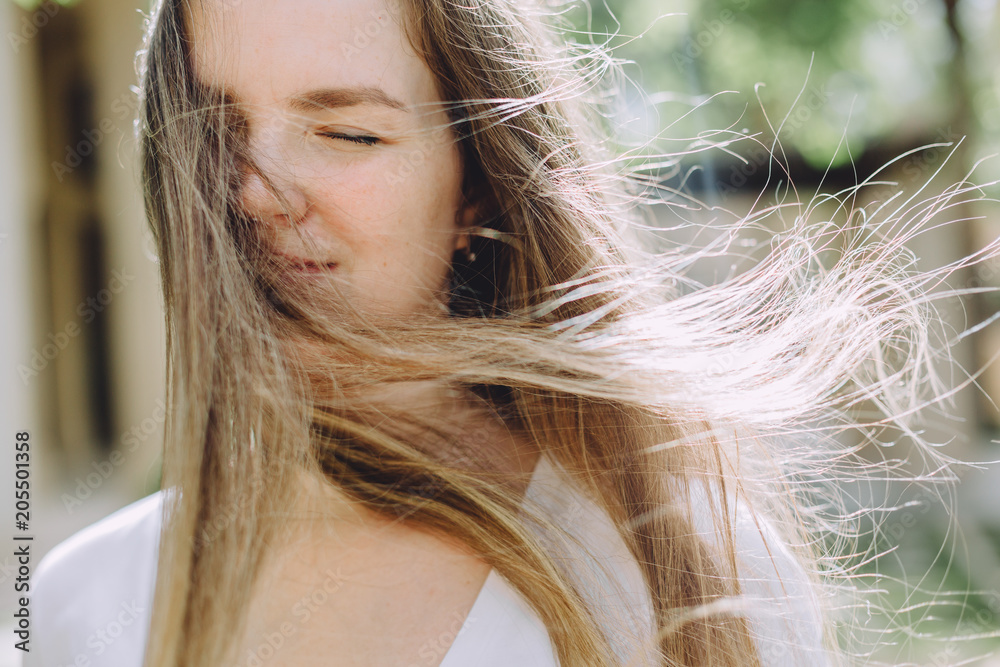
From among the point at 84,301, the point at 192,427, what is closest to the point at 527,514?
the point at 192,427

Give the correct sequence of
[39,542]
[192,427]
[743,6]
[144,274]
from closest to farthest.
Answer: [192,427] → [39,542] → [144,274] → [743,6]

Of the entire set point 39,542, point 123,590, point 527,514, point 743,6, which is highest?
point 743,6

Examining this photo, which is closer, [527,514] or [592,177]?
[527,514]

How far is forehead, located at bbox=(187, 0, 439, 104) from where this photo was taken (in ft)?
3.12

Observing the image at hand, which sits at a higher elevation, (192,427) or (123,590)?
(192,427)

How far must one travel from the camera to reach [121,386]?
4.89m

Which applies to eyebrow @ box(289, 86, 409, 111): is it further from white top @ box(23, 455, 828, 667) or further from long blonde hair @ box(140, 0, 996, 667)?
white top @ box(23, 455, 828, 667)

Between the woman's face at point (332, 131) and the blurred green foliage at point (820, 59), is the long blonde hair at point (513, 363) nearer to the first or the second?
the woman's face at point (332, 131)

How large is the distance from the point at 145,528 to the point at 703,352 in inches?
43.0

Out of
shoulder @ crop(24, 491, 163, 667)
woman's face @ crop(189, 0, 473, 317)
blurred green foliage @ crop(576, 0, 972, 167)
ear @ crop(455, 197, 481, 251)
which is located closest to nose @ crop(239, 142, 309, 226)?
woman's face @ crop(189, 0, 473, 317)

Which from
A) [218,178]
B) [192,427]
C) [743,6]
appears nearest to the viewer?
[192,427]

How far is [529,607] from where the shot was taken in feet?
3.18

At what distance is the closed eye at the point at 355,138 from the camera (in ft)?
3.19

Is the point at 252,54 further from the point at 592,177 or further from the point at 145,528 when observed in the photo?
the point at 145,528
